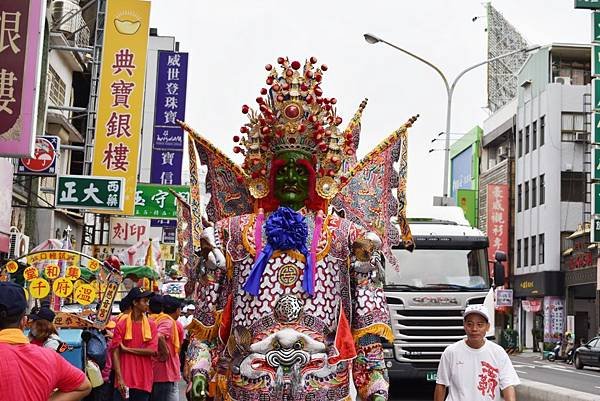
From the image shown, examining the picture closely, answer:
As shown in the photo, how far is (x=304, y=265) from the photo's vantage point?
536 cm

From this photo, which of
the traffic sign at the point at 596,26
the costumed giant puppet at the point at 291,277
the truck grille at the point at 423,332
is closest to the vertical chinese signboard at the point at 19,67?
the costumed giant puppet at the point at 291,277

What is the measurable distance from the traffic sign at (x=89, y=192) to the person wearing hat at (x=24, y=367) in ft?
53.0

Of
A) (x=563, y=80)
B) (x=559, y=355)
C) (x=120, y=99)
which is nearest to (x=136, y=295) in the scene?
(x=120, y=99)

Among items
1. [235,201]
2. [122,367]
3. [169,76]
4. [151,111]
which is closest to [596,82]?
[169,76]

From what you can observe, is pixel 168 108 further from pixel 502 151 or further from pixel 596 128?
pixel 502 151

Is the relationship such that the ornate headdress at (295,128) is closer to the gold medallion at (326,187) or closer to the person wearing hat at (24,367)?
the gold medallion at (326,187)

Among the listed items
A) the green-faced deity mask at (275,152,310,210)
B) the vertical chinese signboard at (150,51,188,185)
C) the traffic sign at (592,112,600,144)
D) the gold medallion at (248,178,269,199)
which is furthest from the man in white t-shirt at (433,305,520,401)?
the traffic sign at (592,112,600,144)

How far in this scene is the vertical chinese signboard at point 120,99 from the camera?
2253 centimetres

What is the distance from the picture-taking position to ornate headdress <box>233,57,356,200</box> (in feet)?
18.7

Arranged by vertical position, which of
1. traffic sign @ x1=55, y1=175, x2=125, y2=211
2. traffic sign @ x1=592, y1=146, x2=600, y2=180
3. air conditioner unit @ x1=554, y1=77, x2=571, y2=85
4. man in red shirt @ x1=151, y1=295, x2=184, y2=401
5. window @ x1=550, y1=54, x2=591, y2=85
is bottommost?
man in red shirt @ x1=151, y1=295, x2=184, y2=401

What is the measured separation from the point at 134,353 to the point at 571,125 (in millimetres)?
41928

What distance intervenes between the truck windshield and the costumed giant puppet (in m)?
8.72

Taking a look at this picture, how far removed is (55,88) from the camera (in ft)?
88.4

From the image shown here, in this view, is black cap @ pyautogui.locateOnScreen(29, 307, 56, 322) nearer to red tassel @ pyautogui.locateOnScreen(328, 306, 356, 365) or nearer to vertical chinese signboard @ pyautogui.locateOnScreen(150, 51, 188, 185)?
red tassel @ pyautogui.locateOnScreen(328, 306, 356, 365)
